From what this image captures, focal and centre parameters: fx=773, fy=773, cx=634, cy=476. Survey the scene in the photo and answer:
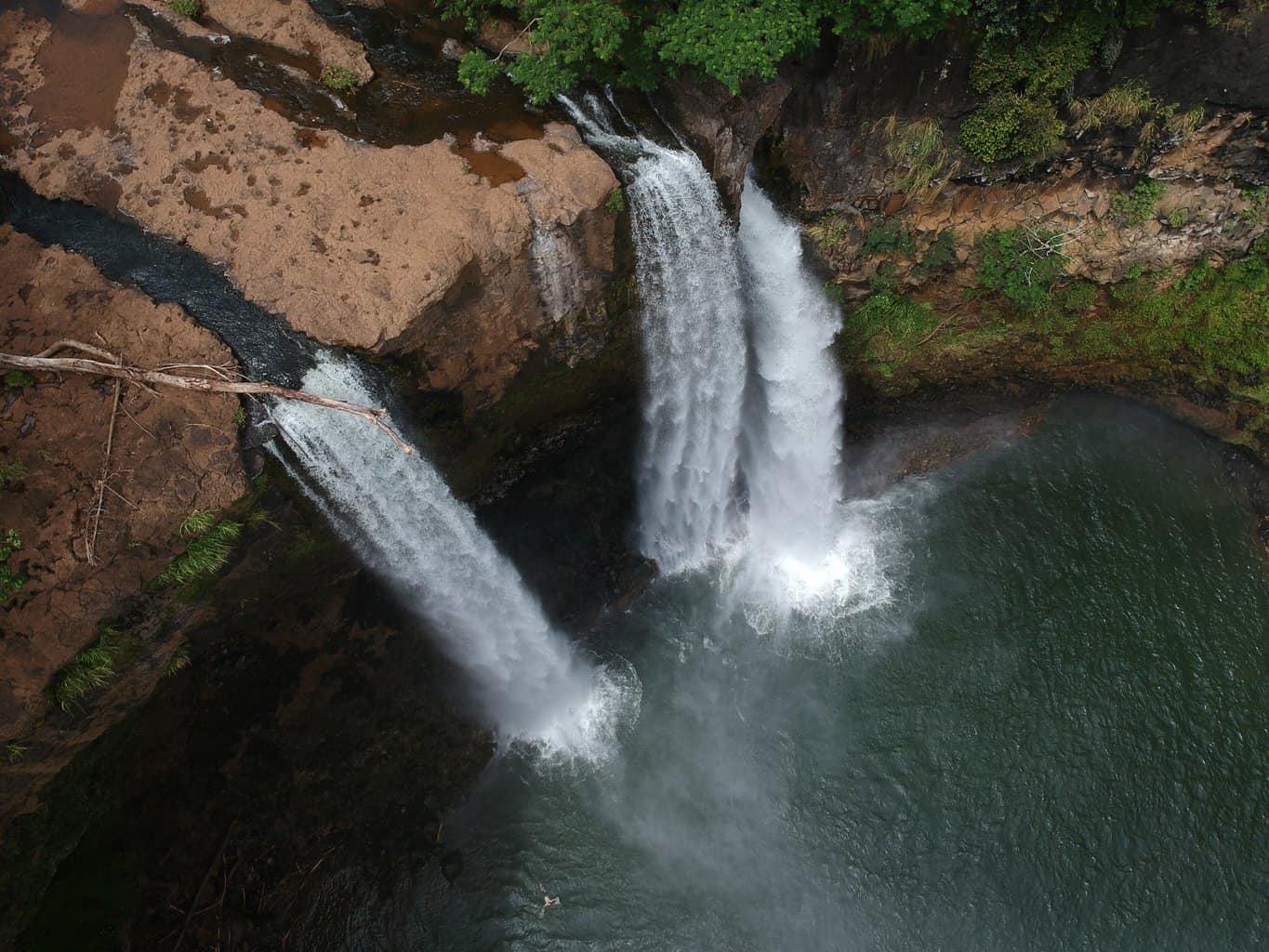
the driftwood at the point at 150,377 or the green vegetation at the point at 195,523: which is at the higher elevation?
the driftwood at the point at 150,377

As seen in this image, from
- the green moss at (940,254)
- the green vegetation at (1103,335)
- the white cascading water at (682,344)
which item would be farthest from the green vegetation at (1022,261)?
the white cascading water at (682,344)

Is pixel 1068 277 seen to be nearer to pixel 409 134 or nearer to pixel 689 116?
pixel 689 116

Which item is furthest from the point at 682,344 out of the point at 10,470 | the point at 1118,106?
the point at 10,470

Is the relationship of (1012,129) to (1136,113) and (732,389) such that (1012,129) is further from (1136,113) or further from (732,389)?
(732,389)

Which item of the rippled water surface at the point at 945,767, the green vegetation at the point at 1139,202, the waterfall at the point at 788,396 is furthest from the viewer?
the waterfall at the point at 788,396

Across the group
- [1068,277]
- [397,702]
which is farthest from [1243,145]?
[397,702]

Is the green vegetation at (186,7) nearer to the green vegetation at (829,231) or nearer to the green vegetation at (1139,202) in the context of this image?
the green vegetation at (829,231)
